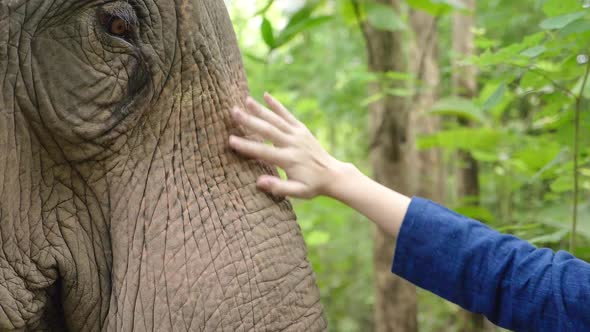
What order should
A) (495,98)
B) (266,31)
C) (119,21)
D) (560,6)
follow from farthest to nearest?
(266,31) → (495,98) → (560,6) → (119,21)

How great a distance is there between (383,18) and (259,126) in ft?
4.57

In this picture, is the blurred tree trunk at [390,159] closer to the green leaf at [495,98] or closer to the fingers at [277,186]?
the green leaf at [495,98]

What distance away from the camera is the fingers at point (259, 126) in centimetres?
152

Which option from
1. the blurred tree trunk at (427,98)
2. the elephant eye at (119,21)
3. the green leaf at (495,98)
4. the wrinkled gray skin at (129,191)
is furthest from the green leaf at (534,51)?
the blurred tree trunk at (427,98)

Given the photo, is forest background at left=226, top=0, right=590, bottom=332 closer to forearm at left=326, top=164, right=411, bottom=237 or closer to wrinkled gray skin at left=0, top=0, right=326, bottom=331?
forearm at left=326, top=164, right=411, bottom=237

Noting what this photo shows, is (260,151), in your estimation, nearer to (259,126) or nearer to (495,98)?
(259,126)

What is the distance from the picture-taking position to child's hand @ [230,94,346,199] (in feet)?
4.96

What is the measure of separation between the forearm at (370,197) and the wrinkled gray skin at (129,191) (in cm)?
16

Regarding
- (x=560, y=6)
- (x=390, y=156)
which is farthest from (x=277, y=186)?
(x=390, y=156)

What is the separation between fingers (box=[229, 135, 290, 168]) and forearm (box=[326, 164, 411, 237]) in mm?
125

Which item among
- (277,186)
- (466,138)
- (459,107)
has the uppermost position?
(277,186)

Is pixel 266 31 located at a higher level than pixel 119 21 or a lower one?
lower

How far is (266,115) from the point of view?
5.11 feet

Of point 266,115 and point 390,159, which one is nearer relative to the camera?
point 266,115
